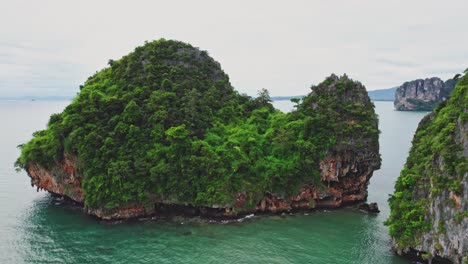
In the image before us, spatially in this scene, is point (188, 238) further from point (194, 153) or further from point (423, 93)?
point (423, 93)

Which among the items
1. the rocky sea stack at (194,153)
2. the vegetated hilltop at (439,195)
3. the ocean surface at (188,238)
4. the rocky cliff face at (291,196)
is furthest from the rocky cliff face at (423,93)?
the ocean surface at (188,238)

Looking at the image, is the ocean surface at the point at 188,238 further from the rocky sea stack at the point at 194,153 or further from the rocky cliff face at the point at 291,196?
the rocky sea stack at the point at 194,153

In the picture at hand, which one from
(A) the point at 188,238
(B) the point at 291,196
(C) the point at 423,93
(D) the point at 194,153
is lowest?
(A) the point at 188,238

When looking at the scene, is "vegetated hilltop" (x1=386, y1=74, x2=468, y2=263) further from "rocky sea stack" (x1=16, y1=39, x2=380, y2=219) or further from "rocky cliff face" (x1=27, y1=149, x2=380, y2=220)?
"rocky sea stack" (x1=16, y1=39, x2=380, y2=219)

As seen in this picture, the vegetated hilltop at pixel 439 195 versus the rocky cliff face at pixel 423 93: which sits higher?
the rocky cliff face at pixel 423 93

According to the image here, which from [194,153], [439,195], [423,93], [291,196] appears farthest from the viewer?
[423,93]

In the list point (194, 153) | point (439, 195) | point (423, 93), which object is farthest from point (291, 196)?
point (423, 93)
